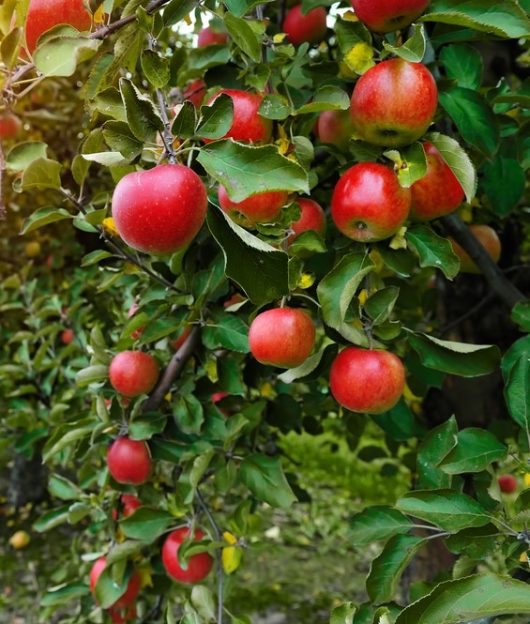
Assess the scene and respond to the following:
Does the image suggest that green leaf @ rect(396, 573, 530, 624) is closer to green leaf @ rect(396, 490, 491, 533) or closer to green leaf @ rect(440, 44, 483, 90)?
green leaf @ rect(396, 490, 491, 533)

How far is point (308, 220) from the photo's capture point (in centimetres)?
95

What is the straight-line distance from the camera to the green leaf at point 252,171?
612 mm

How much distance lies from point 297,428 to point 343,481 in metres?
3.05

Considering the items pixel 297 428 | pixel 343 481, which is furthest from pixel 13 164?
pixel 343 481

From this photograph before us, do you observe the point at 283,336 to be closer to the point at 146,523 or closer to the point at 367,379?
the point at 367,379

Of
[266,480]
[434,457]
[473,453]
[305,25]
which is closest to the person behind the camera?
[473,453]

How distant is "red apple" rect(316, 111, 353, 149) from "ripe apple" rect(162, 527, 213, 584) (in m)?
0.87

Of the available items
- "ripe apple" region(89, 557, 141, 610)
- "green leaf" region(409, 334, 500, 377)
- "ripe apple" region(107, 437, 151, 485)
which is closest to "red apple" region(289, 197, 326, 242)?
"green leaf" region(409, 334, 500, 377)

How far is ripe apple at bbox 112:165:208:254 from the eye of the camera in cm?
67

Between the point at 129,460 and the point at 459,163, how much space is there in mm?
885

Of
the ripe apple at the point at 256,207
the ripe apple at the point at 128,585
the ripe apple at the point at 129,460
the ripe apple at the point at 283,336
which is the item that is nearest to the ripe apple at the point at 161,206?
the ripe apple at the point at 256,207

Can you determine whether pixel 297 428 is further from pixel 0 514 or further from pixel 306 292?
pixel 0 514

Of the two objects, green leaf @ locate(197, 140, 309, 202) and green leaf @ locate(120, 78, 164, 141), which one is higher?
green leaf @ locate(120, 78, 164, 141)

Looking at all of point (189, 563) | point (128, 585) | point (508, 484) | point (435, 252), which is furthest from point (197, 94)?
point (508, 484)
